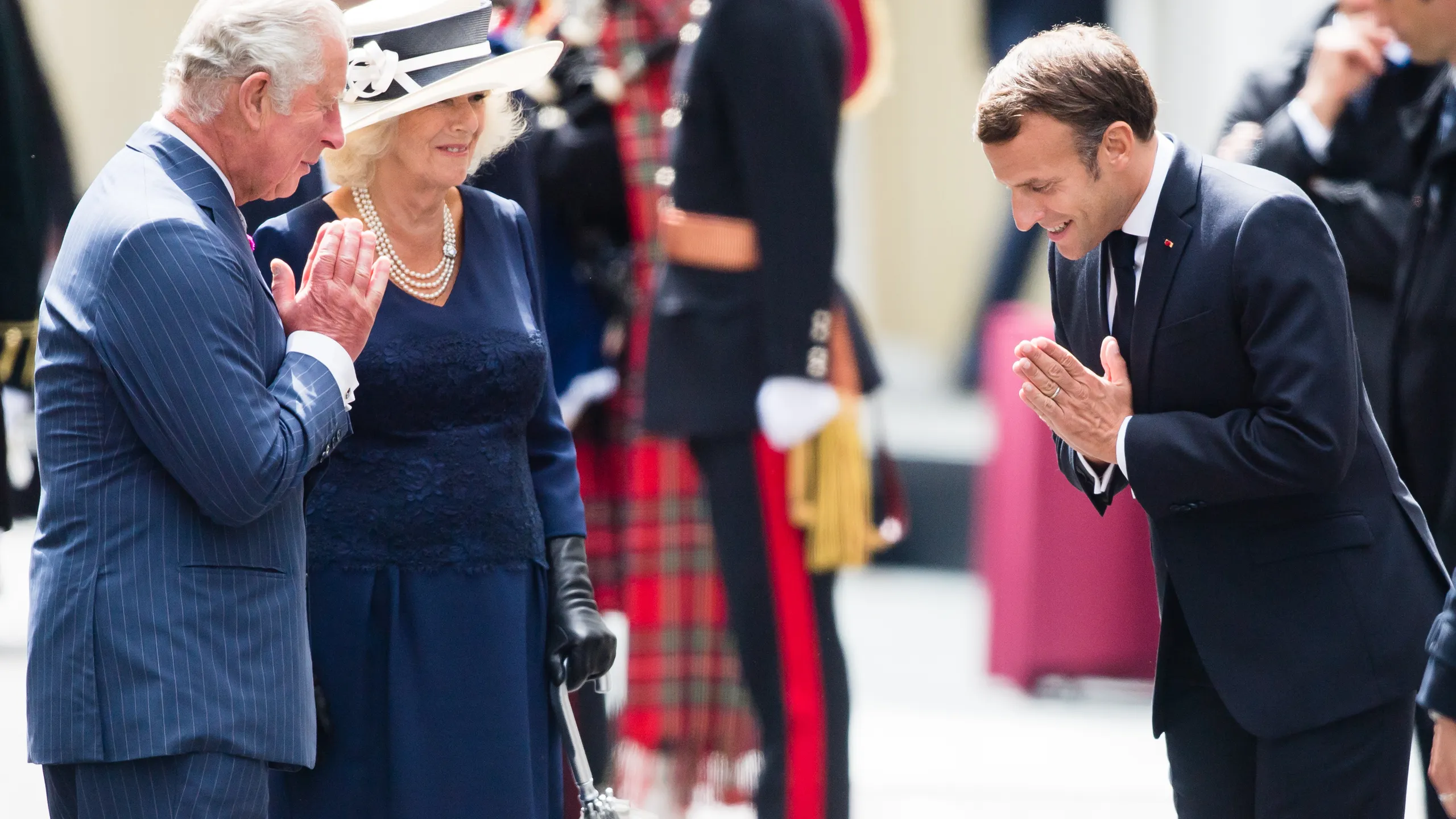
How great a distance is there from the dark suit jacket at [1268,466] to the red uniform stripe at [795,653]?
1.31m

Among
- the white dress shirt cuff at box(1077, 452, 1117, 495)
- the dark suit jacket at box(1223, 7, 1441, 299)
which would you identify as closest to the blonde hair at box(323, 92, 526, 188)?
the white dress shirt cuff at box(1077, 452, 1117, 495)

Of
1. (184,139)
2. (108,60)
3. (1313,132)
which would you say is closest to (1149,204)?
(184,139)

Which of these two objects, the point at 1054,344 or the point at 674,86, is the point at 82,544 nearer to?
the point at 1054,344

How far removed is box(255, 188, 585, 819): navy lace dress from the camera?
2.72 m

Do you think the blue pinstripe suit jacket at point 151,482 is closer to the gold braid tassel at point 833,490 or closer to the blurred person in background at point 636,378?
the gold braid tassel at point 833,490

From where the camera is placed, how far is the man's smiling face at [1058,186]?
96.9 inches

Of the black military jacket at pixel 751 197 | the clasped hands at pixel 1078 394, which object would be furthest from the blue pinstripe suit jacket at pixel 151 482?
the black military jacket at pixel 751 197

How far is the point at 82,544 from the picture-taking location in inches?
86.3

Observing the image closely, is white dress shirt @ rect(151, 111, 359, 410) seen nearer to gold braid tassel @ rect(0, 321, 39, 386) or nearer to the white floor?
gold braid tassel @ rect(0, 321, 39, 386)

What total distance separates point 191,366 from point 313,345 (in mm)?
220

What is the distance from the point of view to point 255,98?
231cm

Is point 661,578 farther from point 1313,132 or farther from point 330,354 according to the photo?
point 330,354

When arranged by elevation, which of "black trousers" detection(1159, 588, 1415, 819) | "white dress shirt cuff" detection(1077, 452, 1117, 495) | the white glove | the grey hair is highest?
the grey hair

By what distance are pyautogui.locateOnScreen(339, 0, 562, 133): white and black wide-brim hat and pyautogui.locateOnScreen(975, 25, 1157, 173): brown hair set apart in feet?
2.55
